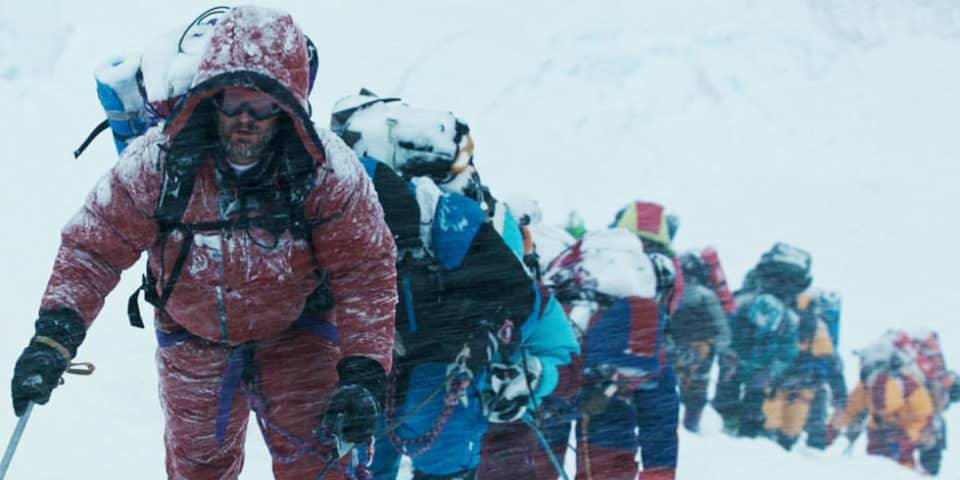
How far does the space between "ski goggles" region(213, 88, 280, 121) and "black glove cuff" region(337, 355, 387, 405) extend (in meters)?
0.69

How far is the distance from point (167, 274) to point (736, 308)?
7726 mm

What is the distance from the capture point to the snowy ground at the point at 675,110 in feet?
44.1

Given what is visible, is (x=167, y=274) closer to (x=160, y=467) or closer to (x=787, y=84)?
(x=160, y=467)

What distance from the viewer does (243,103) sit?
265 cm

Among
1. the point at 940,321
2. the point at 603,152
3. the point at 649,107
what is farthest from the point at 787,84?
the point at 940,321

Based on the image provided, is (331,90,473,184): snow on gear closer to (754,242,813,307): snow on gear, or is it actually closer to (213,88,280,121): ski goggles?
(213,88,280,121): ski goggles

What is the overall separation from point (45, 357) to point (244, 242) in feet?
1.88

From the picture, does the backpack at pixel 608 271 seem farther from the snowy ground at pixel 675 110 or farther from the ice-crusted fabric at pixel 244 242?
the snowy ground at pixel 675 110

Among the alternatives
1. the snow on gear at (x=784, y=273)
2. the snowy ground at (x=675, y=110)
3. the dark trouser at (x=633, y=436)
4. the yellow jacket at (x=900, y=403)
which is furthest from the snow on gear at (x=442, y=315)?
the yellow jacket at (x=900, y=403)

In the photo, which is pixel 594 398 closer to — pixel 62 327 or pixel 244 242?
pixel 244 242

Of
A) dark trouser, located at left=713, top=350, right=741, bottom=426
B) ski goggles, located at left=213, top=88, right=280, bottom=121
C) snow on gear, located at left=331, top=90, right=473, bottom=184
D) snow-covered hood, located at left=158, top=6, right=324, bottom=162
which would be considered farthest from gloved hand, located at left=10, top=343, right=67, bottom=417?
dark trouser, located at left=713, top=350, right=741, bottom=426

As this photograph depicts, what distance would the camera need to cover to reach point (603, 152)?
2395 cm

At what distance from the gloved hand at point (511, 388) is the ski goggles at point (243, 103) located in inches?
71.3

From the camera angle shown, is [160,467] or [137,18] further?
[137,18]
